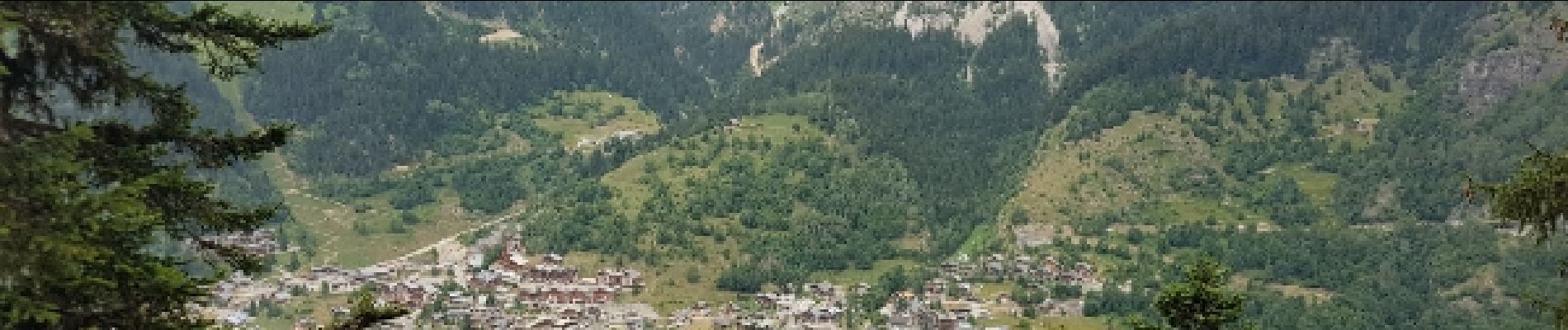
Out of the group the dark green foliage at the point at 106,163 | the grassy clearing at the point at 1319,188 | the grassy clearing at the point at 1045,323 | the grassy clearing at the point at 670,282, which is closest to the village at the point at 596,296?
the grassy clearing at the point at 670,282

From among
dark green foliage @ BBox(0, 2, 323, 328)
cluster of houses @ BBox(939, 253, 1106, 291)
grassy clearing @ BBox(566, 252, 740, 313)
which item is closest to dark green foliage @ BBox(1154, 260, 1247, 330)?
dark green foliage @ BBox(0, 2, 323, 328)

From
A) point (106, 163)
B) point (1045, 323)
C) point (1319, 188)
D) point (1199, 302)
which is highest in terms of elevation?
point (106, 163)

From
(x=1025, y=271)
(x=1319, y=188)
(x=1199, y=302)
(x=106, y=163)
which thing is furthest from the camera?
(x=1319, y=188)

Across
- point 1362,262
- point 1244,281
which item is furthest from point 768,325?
point 1362,262

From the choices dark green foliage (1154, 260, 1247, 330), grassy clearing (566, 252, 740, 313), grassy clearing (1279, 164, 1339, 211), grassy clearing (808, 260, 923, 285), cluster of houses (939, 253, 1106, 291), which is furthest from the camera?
grassy clearing (1279, 164, 1339, 211)

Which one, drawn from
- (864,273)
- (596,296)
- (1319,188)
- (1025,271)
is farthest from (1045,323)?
(1319,188)

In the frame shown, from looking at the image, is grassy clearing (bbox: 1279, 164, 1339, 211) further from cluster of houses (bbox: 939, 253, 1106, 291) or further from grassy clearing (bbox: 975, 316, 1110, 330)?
grassy clearing (bbox: 975, 316, 1110, 330)

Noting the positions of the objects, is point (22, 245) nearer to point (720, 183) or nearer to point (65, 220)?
point (65, 220)

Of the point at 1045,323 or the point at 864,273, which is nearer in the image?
the point at 1045,323

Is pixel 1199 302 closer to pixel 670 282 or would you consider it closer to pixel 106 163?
pixel 106 163
